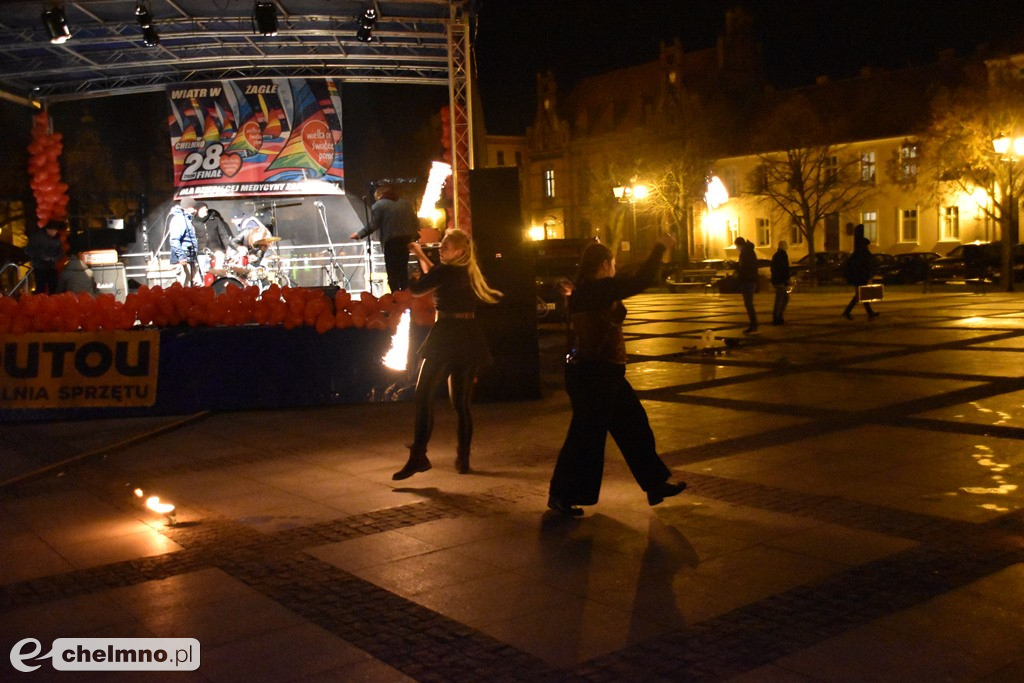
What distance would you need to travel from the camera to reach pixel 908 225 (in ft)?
170

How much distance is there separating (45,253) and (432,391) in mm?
12062

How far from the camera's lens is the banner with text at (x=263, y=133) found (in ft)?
71.0

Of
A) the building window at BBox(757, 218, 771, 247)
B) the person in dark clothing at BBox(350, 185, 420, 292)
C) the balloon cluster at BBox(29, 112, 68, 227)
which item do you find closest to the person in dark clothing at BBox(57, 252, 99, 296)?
the balloon cluster at BBox(29, 112, 68, 227)

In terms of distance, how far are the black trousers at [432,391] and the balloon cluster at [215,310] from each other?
371 cm

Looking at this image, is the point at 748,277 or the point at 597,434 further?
the point at 748,277

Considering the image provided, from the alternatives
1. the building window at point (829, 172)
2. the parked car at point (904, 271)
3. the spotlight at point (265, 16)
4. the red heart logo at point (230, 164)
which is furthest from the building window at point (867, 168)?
the spotlight at point (265, 16)

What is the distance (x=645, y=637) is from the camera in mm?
4523

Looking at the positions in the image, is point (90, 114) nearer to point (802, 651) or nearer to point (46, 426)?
point (46, 426)

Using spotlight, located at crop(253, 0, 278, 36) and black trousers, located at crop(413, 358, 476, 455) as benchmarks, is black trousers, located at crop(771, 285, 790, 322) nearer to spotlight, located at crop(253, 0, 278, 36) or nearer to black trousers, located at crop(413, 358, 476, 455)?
spotlight, located at crop(253, 0, 278, 36)

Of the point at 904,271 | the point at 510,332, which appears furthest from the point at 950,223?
the point at 510,332

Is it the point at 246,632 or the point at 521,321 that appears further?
the point at 521,321

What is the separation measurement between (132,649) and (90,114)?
20503mm

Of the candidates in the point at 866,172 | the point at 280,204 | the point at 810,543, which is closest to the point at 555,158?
the point at 866,172

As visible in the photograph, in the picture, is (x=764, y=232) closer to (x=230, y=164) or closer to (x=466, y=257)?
(x=230, y=164)
